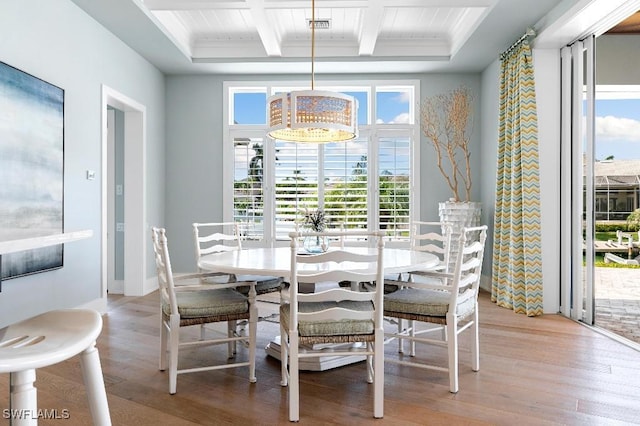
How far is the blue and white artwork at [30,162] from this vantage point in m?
2.87

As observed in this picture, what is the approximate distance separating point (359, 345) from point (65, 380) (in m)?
1.76

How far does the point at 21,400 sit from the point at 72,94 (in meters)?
3.41

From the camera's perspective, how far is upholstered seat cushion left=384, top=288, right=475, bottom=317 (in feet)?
7.98

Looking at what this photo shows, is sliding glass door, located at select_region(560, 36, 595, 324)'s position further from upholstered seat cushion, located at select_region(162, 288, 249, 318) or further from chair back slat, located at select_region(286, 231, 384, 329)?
upholstered seat cushion, located at select_region(162, 288, 249, 318)

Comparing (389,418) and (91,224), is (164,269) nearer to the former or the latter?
(389,418)

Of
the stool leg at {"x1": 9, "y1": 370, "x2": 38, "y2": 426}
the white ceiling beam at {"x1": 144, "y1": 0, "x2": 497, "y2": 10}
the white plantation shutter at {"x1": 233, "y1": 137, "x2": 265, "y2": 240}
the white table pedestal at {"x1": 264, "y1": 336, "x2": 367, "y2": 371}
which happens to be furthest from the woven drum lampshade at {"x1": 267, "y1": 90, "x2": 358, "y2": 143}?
the white plantation shutter at {"x1": 233, "y1": 137, "x2": 265, "y2": 240}

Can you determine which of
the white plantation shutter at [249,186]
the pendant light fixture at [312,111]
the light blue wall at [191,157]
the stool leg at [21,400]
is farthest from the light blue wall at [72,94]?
the stool leg at [21,400]

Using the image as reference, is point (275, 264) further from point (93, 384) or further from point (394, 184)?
point (394, 184)

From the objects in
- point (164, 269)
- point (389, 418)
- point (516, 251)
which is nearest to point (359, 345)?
point (389, 418)

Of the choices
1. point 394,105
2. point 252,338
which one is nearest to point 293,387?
point 252,338

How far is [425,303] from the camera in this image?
96.9 inches

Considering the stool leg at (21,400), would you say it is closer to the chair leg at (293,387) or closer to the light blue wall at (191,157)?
the chair leg at (293,387)

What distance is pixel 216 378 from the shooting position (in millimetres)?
2615

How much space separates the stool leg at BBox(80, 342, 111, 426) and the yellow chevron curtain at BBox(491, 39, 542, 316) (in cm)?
380
